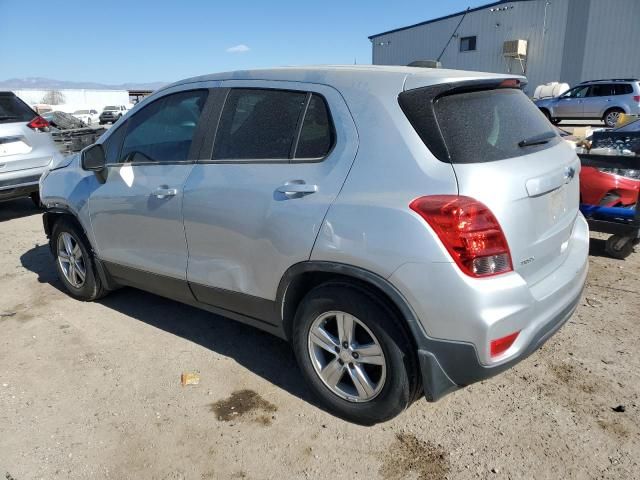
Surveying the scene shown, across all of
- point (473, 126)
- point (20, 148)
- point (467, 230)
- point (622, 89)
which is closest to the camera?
point (467, 230)

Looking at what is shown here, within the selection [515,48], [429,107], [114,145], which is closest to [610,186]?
[429,107]

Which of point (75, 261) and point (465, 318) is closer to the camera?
point (465, 318)

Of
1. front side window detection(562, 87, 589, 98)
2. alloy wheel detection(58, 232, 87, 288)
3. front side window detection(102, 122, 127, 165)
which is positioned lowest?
front side window detection(562, 87, 589, 98)

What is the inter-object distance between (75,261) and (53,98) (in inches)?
2661

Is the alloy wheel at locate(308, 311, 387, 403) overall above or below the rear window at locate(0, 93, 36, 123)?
below

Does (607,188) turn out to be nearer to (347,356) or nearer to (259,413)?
(347,356)

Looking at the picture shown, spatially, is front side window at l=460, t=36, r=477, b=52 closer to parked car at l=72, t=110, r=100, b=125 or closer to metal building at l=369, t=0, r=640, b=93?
metal building at l=369, t=0, r=640, b=93

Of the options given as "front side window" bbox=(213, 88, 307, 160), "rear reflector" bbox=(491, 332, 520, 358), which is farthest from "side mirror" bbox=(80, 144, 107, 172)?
"rear reflector" bbox=(491, 332, 520, 358)

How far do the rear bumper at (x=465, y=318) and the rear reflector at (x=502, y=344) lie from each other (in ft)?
0.08

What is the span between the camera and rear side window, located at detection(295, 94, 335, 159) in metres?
2.67

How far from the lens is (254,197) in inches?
113

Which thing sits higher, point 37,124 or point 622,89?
point 37,124

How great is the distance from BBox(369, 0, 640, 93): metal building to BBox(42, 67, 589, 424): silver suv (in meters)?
27.7

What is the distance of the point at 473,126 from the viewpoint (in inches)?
96.2
